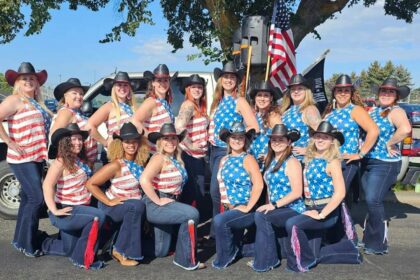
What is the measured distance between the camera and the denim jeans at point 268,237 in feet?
13.2

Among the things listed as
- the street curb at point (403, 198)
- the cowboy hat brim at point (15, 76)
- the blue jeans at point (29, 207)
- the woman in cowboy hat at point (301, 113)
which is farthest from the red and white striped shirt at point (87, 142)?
the street curb at point (403, 198)

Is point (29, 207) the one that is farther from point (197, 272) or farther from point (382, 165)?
point (382, 165)

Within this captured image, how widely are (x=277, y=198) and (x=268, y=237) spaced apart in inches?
14.4

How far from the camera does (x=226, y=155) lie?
14.6 feet

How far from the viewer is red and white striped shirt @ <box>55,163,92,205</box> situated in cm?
414

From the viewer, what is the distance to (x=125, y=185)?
4289mm

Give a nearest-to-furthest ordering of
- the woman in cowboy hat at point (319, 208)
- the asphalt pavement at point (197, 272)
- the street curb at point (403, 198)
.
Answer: the asphalt pavement at point (197, 272), the woman in cowboy hat at point (319, 208), the street curb at point (403, 198)

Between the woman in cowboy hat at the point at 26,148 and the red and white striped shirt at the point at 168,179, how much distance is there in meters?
1.11

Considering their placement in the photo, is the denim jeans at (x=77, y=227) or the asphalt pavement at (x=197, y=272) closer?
the asphalt pavement at (x=197, y=272)

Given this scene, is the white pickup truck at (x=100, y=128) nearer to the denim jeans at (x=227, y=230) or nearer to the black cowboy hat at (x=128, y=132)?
the black cowboy hat at (x=128, y=132)

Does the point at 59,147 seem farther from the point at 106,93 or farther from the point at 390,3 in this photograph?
the point at 390,3

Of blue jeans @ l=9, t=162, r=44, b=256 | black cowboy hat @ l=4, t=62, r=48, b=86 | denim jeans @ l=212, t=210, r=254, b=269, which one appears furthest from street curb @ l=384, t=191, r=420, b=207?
black cowboy hat @ l=4, t=62, r=48, b=86

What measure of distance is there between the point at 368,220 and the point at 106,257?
2.62 m

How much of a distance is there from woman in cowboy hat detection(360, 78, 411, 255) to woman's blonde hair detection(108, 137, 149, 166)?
87.1 inches
